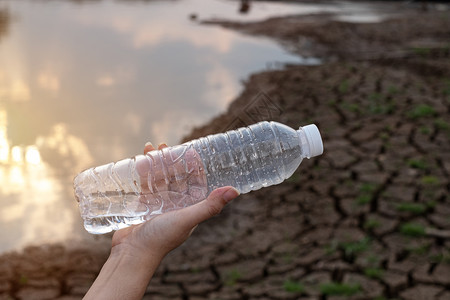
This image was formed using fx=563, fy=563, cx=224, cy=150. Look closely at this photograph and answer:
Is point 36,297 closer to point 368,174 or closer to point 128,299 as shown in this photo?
point 128,299

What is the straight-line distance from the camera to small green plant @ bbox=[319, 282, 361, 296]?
3424mm

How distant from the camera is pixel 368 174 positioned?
491 cm

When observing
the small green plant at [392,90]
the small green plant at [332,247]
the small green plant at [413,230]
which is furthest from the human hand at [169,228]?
the small green plant at [392,90]

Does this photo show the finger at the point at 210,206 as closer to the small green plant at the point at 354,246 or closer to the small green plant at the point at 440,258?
the small green plant at the point at 354,246

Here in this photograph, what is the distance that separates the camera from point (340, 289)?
3.45 metres

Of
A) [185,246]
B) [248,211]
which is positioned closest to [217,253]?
[185,246]

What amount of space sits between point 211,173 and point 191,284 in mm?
1693

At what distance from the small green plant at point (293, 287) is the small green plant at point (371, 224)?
2.75 feet

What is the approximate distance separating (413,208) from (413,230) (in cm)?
33

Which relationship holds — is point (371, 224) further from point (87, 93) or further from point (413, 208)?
point (87, 93)

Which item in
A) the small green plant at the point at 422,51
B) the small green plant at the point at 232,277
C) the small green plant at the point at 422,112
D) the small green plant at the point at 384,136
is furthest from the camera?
the small green plant at the point at 422,51

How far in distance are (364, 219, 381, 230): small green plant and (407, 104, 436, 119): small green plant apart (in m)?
2.21

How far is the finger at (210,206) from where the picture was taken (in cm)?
154

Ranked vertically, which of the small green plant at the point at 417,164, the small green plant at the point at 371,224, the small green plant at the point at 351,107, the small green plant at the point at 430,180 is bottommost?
the small green plant at the point at 371,224
